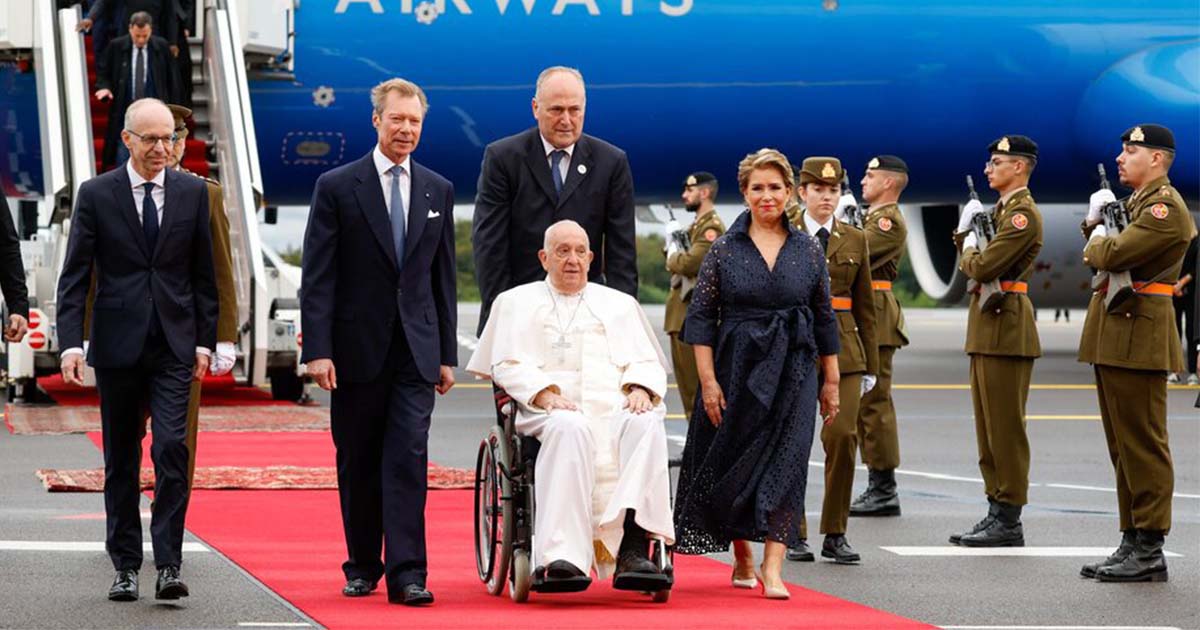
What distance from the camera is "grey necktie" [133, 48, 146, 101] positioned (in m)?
14.0

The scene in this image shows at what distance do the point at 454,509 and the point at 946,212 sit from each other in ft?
45.7

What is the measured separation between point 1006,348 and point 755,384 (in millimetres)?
1804

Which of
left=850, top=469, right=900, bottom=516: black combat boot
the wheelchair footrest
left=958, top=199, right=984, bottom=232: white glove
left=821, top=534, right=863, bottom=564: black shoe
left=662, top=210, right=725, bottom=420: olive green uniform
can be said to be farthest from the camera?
left=662, top=210, right=725, bottom=420: olive green uniform

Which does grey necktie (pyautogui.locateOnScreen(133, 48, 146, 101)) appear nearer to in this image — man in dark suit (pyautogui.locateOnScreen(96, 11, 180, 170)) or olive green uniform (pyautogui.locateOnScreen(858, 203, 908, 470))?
man in dark suit (pyautogui.locateOnScreen(96, 11, 180, 170))

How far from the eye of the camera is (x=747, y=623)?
6.07m

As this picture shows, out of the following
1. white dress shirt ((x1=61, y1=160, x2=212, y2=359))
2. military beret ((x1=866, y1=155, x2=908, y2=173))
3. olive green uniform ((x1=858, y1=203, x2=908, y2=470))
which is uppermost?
military beret ((x1=866, y1=155, x2=908, y2=173))

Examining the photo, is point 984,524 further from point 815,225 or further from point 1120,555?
point 815,225

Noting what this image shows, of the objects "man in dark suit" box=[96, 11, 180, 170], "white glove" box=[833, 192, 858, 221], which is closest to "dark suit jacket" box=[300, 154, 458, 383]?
→ "white glove" box=[833, 192, 858, 221]

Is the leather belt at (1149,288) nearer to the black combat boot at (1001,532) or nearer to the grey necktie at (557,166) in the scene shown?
the black combat boot at (1001,532)

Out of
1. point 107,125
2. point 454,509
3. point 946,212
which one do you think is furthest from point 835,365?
point 946,212

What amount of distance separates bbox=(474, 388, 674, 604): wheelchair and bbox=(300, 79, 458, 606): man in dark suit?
0.74ft

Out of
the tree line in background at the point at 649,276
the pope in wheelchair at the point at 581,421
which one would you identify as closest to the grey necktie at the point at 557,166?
the pope in wheelchair at the point at 581,421

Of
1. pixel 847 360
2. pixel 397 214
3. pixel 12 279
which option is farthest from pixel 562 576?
pixel 12 279

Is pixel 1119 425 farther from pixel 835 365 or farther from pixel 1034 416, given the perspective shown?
pixel 1034 416
